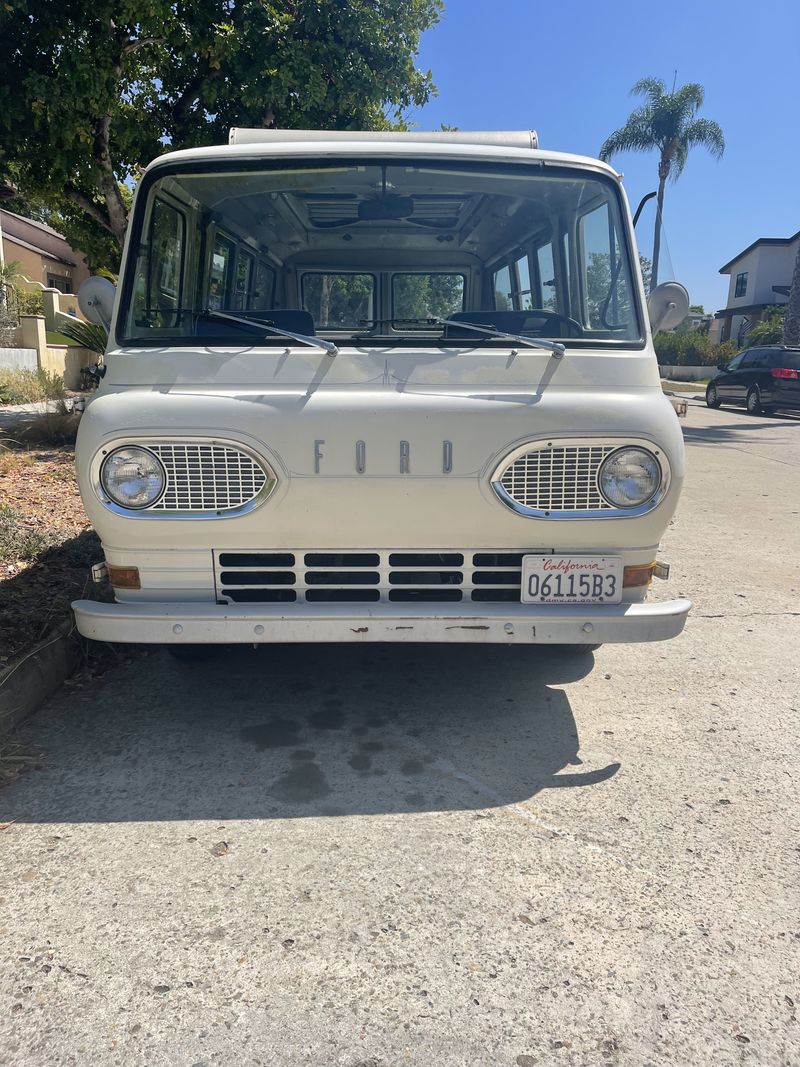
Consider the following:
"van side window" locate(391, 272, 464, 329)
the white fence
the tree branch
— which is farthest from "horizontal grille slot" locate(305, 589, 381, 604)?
the white fence

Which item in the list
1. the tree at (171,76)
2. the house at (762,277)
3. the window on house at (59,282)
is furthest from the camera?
the house at (762,277)

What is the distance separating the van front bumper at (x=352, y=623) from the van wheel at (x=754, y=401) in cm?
1939

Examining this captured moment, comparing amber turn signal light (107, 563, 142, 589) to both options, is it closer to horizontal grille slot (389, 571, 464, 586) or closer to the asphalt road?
the asphalt road

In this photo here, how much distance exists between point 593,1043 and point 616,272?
301 cm

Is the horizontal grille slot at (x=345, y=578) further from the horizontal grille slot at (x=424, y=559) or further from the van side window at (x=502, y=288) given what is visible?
the van side window at (x=502, y=288)

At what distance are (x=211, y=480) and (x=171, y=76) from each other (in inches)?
A: 327

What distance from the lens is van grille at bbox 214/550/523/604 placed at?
10.1 ft

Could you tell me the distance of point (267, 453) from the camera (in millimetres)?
2949

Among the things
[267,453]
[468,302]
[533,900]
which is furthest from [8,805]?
[468,302]

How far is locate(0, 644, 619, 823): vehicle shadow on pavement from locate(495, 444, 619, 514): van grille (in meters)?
1.08

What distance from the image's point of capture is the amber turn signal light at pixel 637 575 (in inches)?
126

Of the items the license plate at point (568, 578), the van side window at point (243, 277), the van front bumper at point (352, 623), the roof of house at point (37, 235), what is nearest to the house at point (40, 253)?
the roof of house at point (37, 235)

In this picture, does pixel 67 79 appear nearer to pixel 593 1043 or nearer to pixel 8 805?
pixel 8 805

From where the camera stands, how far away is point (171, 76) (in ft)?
30.0
